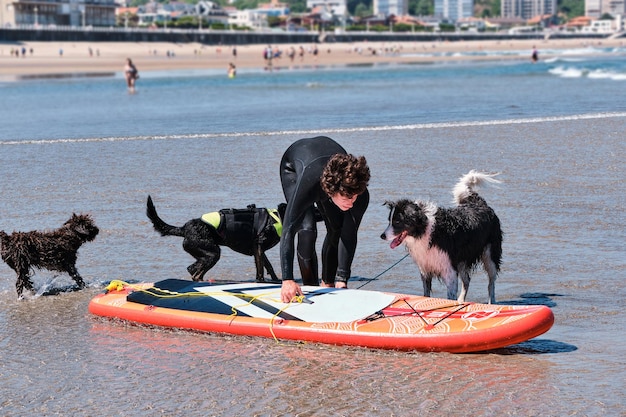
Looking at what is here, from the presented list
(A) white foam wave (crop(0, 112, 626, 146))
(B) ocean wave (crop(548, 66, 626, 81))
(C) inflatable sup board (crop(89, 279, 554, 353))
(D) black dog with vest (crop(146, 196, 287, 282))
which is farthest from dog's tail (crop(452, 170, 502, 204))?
(B) ocean wave (crop(548, 66, 626, 81))

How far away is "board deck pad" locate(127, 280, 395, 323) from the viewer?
252 inches

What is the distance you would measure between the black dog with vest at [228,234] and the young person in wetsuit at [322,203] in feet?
2.69

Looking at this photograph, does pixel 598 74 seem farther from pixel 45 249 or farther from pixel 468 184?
pixel 45 249

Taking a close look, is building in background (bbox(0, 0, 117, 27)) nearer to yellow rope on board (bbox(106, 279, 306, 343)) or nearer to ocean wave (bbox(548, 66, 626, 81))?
ocean wave (bbox(548, 66, 626, 81))

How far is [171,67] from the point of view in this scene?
7662 centimetres

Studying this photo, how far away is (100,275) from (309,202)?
3056 millimetres

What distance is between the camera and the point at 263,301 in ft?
22.0

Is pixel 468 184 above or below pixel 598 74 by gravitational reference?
below

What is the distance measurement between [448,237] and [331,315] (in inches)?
41.5

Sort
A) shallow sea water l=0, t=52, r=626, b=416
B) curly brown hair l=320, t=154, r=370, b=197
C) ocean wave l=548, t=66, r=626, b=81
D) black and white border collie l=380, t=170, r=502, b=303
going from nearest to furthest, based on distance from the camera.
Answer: shallow sea water l=0, t=52, r=626, b=416
curly brown hair l=320, t=154, r=370, b=197
black and white border collie l=380, t=170, r=502, b=303
ocean wave l=548, t=66, r=626, b=81

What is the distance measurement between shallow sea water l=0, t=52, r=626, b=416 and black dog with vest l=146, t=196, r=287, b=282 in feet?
A: 1.99

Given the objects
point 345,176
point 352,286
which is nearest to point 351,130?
point 352,286

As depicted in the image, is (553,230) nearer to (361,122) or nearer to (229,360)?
(229,360)

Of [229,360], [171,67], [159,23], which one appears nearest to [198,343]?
[229,360]
